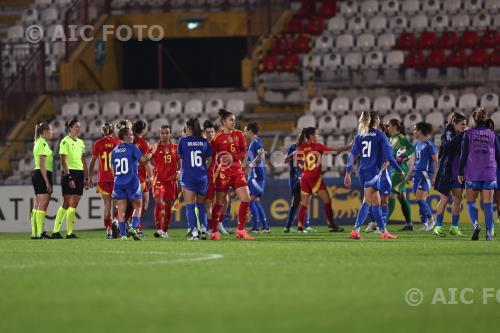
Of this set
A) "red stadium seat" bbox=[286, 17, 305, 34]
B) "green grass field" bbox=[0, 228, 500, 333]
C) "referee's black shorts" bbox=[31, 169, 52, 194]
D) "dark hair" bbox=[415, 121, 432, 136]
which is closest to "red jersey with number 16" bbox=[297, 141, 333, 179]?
"dark hair" bbox=[415, 121, 432, 136]

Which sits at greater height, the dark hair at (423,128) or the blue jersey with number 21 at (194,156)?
the dark hair at (423,128)

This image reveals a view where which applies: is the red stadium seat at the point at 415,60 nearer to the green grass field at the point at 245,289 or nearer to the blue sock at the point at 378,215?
the blue sock at the point at 378,215

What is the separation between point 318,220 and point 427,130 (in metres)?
5.67

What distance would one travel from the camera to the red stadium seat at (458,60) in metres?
30.4

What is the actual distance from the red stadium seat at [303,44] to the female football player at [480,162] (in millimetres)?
16760

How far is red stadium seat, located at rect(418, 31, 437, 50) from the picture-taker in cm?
3131

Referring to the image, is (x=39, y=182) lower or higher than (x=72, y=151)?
lower

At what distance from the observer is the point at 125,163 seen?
17.5m

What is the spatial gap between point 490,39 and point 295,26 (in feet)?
20.2

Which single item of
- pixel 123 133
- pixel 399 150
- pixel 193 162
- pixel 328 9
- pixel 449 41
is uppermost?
pixel 328 9

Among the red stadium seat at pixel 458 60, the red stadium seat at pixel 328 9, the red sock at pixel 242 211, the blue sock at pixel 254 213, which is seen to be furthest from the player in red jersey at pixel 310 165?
the red stadium seat at pixel 328 9

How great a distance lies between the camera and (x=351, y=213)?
2514 cm

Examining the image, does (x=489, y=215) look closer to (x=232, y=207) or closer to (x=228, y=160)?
(x=228, y=160)

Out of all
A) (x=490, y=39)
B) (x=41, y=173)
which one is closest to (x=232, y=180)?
(x=41, y=173)
